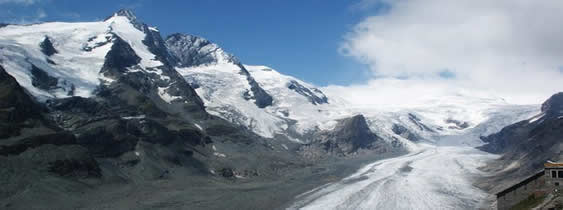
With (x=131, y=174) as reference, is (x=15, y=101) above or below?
above

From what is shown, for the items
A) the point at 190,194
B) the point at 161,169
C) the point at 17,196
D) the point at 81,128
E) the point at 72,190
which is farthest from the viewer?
the point at 81,128

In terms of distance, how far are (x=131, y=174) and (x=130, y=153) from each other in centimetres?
1859

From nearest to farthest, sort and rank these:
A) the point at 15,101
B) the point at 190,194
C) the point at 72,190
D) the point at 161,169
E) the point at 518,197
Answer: the point at 518,197 → the point at 72,190 → the point at 190,194 → the point at 15,101 → the point at 161,169

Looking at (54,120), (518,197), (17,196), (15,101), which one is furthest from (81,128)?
(518,197)

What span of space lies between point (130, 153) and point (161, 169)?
14.4 metres

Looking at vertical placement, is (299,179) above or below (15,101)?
below

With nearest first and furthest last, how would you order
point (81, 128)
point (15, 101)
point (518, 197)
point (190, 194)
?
point (518, 197) → point (190, 194) → point (15, 101) → point (81, 128)

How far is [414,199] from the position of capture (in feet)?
444

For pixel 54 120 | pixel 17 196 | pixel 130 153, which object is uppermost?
pixel 54 120

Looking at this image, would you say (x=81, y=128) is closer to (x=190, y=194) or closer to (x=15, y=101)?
(x=15, y=101)

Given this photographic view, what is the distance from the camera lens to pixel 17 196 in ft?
391

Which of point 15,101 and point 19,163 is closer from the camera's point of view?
point 19,163

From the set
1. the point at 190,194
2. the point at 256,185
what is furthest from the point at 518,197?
the point at 256,185

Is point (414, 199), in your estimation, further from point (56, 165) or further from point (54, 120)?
point (54, 120)
